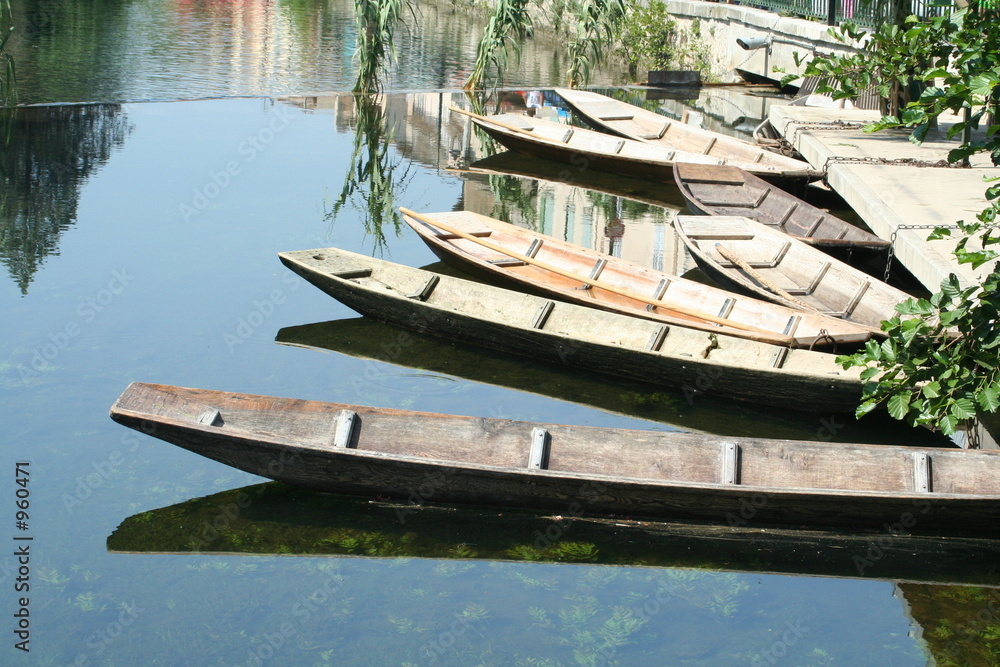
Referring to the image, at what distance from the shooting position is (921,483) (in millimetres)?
6992

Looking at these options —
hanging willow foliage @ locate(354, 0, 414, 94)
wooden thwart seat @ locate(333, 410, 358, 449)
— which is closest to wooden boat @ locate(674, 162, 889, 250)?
wooden thwart seat @ locate(333, 410, 358, 449)

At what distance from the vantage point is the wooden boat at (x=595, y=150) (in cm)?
1675

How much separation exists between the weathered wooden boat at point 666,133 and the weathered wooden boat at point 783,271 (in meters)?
3.73

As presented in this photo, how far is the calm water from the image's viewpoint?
6188 millimetres

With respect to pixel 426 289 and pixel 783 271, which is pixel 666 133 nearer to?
pixel 783 271

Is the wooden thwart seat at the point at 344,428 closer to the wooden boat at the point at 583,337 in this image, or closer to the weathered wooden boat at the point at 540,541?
the weathered wooden boat at the point at 540,541

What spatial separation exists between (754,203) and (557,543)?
320 inches

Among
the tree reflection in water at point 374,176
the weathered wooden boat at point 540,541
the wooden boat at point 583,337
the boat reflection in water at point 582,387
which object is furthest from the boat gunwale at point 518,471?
the tree reflection in water at point 374,176

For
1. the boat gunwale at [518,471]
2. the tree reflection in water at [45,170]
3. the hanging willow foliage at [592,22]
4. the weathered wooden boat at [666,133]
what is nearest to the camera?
the boat gunwale at [518,471]

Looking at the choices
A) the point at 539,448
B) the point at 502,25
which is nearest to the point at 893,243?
the point at 539,448

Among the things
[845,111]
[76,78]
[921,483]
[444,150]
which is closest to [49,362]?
[921,483]

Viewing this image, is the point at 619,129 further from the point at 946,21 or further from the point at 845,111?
the point at 946,21

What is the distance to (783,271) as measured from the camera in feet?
37.2

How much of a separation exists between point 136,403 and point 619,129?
13759 millimetres
